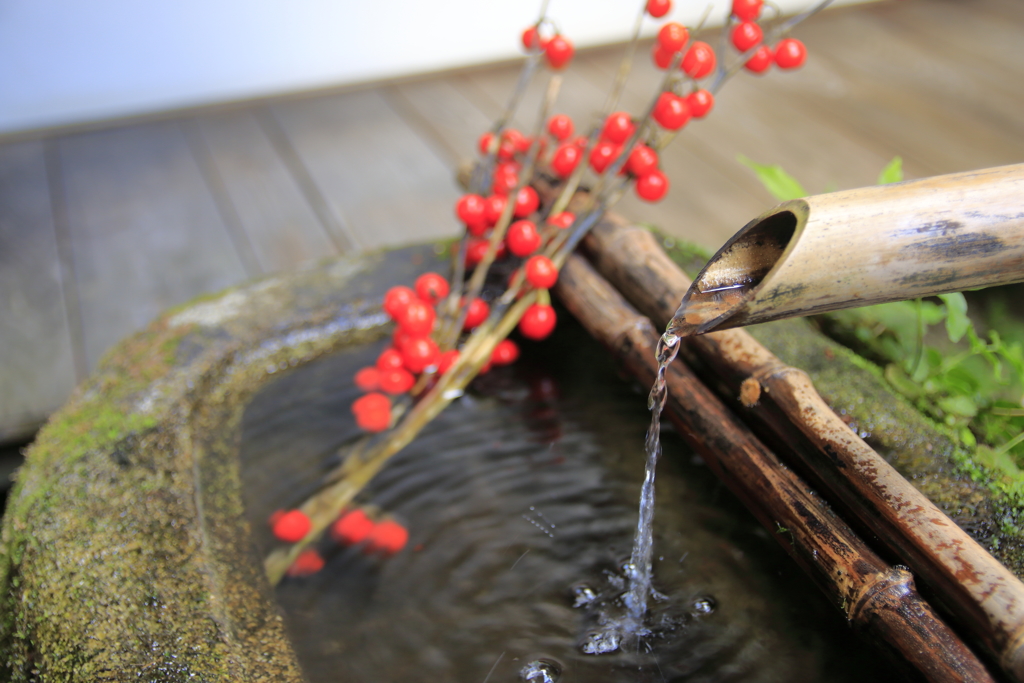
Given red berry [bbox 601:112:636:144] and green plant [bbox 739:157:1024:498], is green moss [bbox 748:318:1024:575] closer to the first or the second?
green plant [bbox 739:157:1024:498]

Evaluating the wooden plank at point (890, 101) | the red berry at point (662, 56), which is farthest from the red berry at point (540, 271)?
the wooden plank at point (890, 101)

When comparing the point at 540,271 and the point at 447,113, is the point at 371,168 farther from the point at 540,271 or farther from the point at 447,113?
the point at 540,271

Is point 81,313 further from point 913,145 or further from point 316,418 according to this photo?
point 913,145

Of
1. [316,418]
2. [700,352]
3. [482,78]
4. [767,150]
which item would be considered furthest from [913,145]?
[316,418]

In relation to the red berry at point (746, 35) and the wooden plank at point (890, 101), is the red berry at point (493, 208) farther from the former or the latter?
the wooden plank at point (890, 101)

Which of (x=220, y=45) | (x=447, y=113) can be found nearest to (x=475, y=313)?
(x=447, y=113)

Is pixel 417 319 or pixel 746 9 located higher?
pixel 746 9

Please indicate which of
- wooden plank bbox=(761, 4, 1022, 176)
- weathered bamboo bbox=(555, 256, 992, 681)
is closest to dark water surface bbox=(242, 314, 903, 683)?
weathered bamboo bbox=(555, 256, 992, 681)
